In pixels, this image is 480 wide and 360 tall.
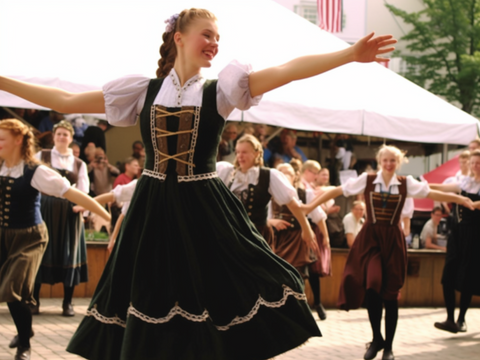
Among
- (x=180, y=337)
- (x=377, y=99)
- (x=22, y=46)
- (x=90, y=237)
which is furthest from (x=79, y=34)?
(x=180, y=337)

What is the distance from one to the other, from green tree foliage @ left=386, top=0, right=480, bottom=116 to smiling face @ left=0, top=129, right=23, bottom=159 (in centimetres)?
1796

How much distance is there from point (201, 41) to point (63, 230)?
15.8ft

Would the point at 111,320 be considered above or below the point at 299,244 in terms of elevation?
above

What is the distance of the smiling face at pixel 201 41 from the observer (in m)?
3.69

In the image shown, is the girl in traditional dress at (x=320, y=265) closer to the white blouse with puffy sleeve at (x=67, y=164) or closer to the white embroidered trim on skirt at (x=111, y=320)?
the white blouse with puffy sleeve at (x=67, y=164)

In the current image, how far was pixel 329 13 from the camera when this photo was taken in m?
11.3

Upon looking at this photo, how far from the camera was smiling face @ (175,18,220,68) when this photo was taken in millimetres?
3693

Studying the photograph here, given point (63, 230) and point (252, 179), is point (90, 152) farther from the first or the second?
point (252, 179)

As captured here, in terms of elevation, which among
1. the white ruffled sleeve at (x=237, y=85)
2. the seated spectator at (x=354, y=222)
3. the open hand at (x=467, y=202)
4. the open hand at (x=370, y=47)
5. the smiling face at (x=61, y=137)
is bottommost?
the seated spectator at (x=354, y=222)

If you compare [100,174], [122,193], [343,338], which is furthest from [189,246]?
[100,174]

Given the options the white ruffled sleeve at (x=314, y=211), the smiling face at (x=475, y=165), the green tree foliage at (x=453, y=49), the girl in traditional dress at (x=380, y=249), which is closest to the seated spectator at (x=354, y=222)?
the white ruffled sleeve at (x=314, y=211)

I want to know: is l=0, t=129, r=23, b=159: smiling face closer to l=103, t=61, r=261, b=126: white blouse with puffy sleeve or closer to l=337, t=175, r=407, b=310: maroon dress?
l=103, t=61, r=261, b=126: white blouse with puffy sleeve

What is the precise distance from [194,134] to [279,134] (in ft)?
26.2

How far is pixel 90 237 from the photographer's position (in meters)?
9.34
